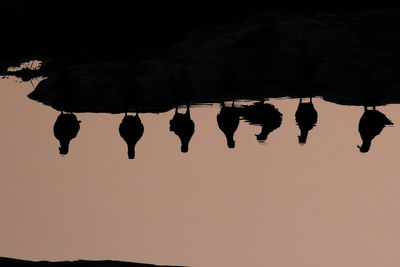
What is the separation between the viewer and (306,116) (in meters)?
2.73

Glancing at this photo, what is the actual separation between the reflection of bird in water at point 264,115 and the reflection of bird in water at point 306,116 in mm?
97

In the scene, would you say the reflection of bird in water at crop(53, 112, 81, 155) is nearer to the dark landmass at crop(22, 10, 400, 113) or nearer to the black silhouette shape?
the dark landmass at crop(22, 10, 400, 113)

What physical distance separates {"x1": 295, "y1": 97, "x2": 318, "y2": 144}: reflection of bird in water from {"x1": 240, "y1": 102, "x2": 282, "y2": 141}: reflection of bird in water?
0.10m

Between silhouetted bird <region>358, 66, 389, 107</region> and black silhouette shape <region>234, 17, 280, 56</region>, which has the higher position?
black silhouette shape <region>234, 17, 280, 56</region>

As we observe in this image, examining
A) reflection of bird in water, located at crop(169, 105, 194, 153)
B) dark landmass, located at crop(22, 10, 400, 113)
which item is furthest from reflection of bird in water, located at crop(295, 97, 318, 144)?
reflection of bird in water, located at crop(169, 105, 194, 153)

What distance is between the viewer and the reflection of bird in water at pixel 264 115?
282cm

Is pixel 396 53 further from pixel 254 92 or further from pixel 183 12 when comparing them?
pixel 183 12

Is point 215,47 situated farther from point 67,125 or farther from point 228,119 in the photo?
point 67,125

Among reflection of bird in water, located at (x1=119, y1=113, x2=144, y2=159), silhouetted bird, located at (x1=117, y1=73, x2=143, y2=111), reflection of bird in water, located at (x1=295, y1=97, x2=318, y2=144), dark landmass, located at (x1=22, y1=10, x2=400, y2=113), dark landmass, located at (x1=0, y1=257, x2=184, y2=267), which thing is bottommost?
dark landmass, located at (x1=0, y1=257, x2=184, y2=267)

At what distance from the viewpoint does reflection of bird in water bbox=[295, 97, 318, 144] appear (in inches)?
107

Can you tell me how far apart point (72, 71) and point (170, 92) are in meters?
0.33

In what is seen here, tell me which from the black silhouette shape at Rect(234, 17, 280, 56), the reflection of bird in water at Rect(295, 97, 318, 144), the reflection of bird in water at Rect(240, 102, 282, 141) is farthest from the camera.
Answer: the reflection of bird in water at Rect(240, 102, 282, 141)

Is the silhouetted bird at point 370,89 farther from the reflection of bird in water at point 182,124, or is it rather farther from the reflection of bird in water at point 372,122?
the reflection of bird in water at point 182,124

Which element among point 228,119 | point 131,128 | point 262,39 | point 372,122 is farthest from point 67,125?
point 372,122
